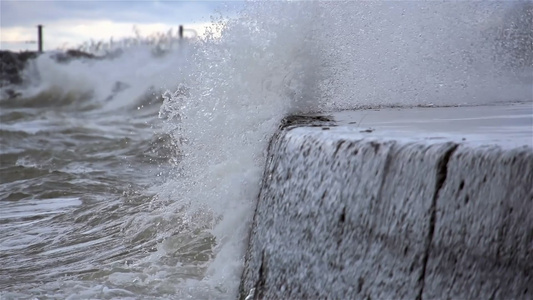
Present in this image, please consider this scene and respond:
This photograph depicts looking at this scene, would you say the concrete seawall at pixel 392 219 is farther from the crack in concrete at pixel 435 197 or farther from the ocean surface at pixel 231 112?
the ocean surface at pixel 231 112

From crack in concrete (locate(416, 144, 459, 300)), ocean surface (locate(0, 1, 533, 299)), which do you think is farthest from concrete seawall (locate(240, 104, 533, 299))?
ocean surface (locate(0, 1, 533, 299))

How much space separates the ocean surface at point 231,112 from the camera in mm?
4113

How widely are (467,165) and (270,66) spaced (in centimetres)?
252

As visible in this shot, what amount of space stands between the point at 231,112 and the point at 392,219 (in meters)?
2.21

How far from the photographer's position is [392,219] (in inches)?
101

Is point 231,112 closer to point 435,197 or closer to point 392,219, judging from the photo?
point 392,219

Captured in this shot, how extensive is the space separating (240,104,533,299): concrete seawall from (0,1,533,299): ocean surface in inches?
26.2

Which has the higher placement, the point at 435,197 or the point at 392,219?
the point at 435,197

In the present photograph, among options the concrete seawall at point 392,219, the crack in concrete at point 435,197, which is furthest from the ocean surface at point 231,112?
the crack in concrete at point 435,197


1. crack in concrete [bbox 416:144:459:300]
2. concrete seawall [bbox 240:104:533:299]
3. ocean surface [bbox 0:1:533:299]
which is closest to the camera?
concrete seawall [bbox 240:104:533:299]

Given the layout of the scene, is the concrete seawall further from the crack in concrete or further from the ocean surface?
the ocean surface

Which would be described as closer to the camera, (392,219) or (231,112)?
(392,219)

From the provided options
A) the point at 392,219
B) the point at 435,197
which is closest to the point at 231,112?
the point at 392,219

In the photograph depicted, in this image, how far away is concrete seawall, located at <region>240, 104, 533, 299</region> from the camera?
2160mm
